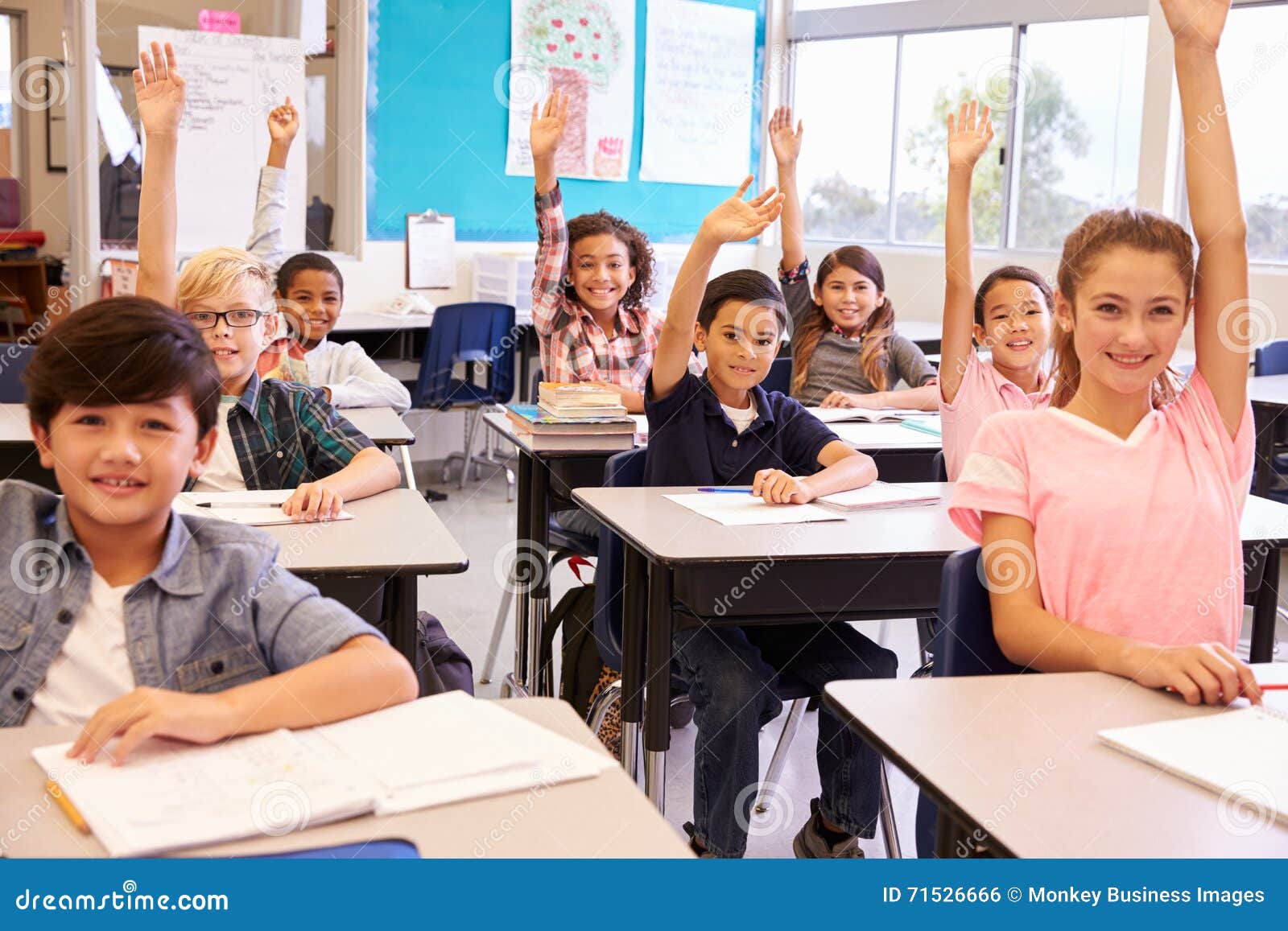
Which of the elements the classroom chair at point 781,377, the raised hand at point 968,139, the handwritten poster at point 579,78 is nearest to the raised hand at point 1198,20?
the raised hand at point 968,139

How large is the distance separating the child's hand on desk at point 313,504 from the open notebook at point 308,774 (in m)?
1.02

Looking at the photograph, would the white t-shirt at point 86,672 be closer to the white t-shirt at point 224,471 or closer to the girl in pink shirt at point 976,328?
the white t-shirt at point 224,471

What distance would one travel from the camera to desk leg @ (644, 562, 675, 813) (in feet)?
6.79

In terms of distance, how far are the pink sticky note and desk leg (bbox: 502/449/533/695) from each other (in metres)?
3.57

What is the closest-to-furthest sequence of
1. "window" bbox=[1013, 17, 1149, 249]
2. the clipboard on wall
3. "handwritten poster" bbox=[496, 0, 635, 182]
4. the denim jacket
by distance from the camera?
the denim jacket, "window" bbox=[1013, 17, 1149, 249], the clipboard on wall, "handwritten poster" bbox=[496, 0, 635, 182]

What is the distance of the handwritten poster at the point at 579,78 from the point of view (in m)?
6.56

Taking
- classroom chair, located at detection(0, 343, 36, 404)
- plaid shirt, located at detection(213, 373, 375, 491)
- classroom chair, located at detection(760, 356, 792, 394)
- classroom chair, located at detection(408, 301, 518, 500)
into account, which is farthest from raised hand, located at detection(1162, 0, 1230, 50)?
classroom chair, located at detection(408, 301, 518, 500)

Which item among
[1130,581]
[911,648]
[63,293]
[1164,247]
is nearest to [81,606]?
[1130,581]

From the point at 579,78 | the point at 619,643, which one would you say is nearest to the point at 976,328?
the point at 619,643

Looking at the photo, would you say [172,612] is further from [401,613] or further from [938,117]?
[938,117]

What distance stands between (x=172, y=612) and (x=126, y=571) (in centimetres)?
7

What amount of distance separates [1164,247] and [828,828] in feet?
3.82

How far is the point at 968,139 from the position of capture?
2518 millimetres

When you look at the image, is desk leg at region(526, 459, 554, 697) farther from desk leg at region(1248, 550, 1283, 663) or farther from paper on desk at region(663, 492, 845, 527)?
desk leg at region(1248, 550, 1283, 663)
